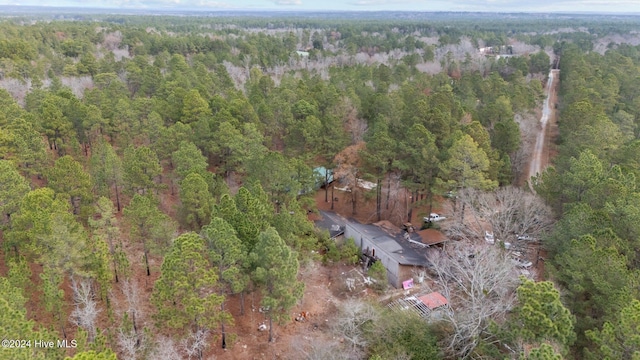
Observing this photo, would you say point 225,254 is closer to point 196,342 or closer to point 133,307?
point 196,342

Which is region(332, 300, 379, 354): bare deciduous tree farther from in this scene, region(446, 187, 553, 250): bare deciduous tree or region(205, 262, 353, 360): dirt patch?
region(446, 187, 553, 250): bare deciduous tree

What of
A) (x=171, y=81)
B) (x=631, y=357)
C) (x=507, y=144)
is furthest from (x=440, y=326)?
(x=171, y=81)

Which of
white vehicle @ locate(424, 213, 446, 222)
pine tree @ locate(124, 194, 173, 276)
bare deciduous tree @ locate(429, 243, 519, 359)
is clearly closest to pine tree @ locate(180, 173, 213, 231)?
pine tree @ locate(124, 194, 173, 276)

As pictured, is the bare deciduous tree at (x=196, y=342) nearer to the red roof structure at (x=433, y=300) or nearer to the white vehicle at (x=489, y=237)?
the red roof structure at (x=433, y=300)

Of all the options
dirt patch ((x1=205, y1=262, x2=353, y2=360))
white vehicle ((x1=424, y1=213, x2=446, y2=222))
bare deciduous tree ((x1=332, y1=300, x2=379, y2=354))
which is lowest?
dirt patch ((x1=205, y1=262, x2=353, y2=360))

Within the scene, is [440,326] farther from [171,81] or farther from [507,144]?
[171,81]

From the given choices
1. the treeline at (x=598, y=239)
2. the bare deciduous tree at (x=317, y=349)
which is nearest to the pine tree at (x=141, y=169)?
the bare deciduous tree at (x=317, y=349)

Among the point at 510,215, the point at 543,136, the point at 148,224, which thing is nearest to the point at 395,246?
the point at 510,215
